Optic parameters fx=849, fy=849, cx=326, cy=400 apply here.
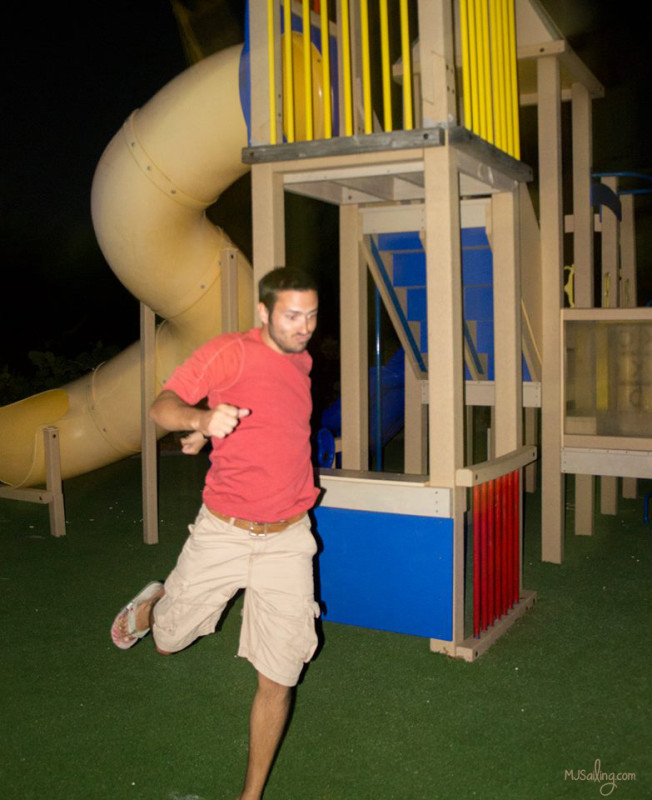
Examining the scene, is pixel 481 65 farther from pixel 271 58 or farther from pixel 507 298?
pixel 507 298

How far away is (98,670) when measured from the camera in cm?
390

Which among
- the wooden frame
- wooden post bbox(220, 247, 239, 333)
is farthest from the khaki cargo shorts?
the wooden frame

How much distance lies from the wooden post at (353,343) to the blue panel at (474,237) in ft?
2.22

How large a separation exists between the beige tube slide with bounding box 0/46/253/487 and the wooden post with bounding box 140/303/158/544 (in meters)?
0.13

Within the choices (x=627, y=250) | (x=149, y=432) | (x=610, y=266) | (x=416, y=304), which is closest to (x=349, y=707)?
(x=149, y=432)

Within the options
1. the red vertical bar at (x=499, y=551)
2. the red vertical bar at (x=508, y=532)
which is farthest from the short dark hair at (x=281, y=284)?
the red vertical bar at (x=508, y=532)

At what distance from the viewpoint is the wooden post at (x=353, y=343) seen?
17.7ft

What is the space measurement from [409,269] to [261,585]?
367 centimetres

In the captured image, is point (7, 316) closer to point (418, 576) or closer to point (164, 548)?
point (164, 548)

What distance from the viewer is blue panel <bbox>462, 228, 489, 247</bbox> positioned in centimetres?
527

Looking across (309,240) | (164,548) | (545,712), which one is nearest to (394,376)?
(164,548)

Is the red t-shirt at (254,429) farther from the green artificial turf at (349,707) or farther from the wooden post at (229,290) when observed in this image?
the wooden post at (229,290)

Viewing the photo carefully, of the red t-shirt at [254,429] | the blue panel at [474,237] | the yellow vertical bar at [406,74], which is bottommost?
the red t-shirt at [254,429]

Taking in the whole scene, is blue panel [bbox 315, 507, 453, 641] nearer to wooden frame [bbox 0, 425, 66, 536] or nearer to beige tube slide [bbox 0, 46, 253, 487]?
beige tube slide [bbox 0, 46, 253, 487]
